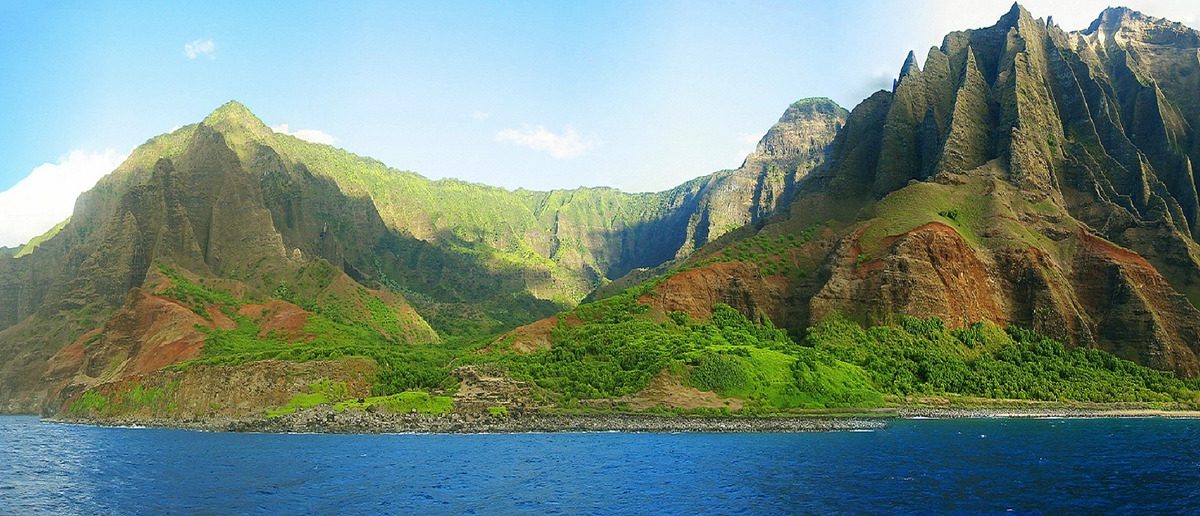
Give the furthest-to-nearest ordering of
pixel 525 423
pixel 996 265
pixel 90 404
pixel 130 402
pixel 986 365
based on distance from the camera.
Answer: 1. pixel 996 265
2. pixel 90 404
3. pixel 130 402
4. pixel 986 365
5. pixel 525 423

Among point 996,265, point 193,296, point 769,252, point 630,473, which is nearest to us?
point 630,473

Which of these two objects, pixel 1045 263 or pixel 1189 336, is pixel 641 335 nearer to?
pixel 1045 263

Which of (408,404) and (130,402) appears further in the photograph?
(130,402)

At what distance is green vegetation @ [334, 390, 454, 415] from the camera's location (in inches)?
5138

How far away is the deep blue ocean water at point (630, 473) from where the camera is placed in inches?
2227

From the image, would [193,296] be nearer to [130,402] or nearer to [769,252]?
[130,402]

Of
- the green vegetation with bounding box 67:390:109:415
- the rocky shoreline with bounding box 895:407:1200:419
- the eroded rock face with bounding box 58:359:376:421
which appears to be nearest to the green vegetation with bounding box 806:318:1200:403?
the rocky shoreline with bounding box 895:407:1200:419

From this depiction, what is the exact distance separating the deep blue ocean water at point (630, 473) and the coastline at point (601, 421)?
9853 millimetres

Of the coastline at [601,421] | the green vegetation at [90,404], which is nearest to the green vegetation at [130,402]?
the green vegetation at [90,404]

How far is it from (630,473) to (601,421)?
5166cm

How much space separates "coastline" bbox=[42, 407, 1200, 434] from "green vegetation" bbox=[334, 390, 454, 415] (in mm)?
1950

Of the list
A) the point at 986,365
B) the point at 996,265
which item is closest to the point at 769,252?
the point at 996,265

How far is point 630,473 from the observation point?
73812 mm

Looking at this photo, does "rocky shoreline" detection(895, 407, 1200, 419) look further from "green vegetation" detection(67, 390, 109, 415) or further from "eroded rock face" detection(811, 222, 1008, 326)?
"green vegetation" detection(67, 390, 109, 415)
